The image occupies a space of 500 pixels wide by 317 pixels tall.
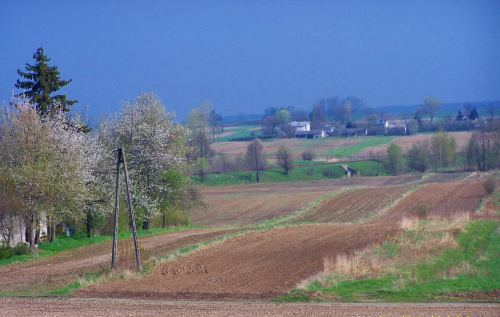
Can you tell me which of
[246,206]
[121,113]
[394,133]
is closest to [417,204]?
[246,206]

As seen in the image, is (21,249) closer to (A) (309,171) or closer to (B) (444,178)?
(B) (444,178)

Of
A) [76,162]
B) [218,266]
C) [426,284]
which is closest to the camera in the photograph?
[426,284]

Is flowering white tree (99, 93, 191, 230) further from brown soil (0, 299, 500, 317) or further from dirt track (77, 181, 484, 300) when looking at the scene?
brown soil (0, 299, 500, 317)

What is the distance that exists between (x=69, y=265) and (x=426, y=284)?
1552cm

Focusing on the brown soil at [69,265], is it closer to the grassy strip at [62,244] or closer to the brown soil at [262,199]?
the grassy strip at [62,244]

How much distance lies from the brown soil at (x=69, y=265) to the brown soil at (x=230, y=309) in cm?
366

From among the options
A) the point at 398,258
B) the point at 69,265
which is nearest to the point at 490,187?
the point at 398,258

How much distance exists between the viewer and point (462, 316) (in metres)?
13.1

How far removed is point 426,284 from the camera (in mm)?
16797

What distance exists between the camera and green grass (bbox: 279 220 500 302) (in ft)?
51.6

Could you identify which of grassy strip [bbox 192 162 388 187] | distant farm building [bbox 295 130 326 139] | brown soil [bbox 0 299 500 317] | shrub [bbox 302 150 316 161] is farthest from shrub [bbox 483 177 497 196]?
distant farm building [bbox 295 130 326 139]

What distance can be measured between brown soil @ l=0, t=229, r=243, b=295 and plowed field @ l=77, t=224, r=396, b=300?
7.75ft

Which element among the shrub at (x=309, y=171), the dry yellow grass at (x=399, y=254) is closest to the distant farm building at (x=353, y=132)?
the shrub at (x=309, y=171)

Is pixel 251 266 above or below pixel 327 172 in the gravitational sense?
below
